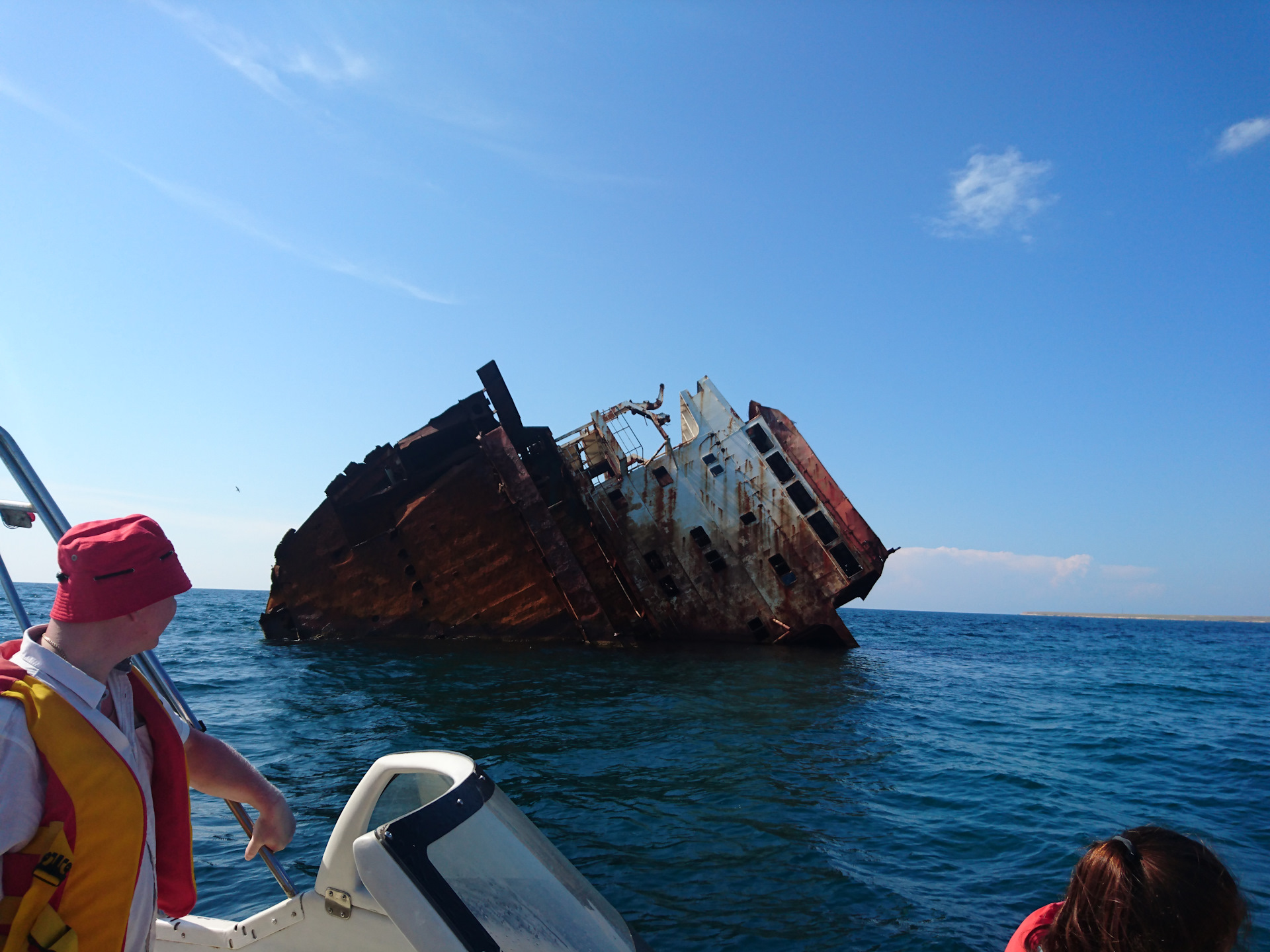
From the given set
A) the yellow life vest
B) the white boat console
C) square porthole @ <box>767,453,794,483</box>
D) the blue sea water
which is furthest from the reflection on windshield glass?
square porthole @ <box>767,453,794,483</box>

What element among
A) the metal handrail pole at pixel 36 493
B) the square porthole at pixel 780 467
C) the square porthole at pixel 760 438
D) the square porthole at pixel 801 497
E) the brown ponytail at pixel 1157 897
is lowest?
the brown ponytail at pixel 1157 897

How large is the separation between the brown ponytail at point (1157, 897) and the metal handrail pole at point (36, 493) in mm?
2920

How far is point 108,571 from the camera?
60.6 inches

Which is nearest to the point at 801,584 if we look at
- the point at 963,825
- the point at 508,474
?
the point at 508,474

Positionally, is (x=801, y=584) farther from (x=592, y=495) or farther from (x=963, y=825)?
(x=963, y=825)

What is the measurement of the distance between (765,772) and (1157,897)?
6.64 m

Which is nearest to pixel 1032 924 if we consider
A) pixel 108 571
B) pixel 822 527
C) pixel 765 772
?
pixel 108 571

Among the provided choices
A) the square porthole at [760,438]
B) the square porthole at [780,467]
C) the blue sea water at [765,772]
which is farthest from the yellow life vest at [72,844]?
the square porthole at [760,438]

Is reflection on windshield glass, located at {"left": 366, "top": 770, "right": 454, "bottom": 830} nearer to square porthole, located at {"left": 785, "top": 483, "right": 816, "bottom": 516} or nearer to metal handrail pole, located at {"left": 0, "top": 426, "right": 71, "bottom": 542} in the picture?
metal handrail pole, located at {"left": 0, "top": 426, "right": 71, "bottom": 542}

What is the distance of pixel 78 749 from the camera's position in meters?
1.44

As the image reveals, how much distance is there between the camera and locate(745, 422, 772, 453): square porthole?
60.4 feet

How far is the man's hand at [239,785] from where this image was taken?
2057 millimetres

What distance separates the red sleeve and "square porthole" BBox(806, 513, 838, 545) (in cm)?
1588

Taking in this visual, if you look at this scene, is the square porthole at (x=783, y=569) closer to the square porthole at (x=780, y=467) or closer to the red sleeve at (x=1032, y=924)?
the square porthole at (x=780, y=467)
